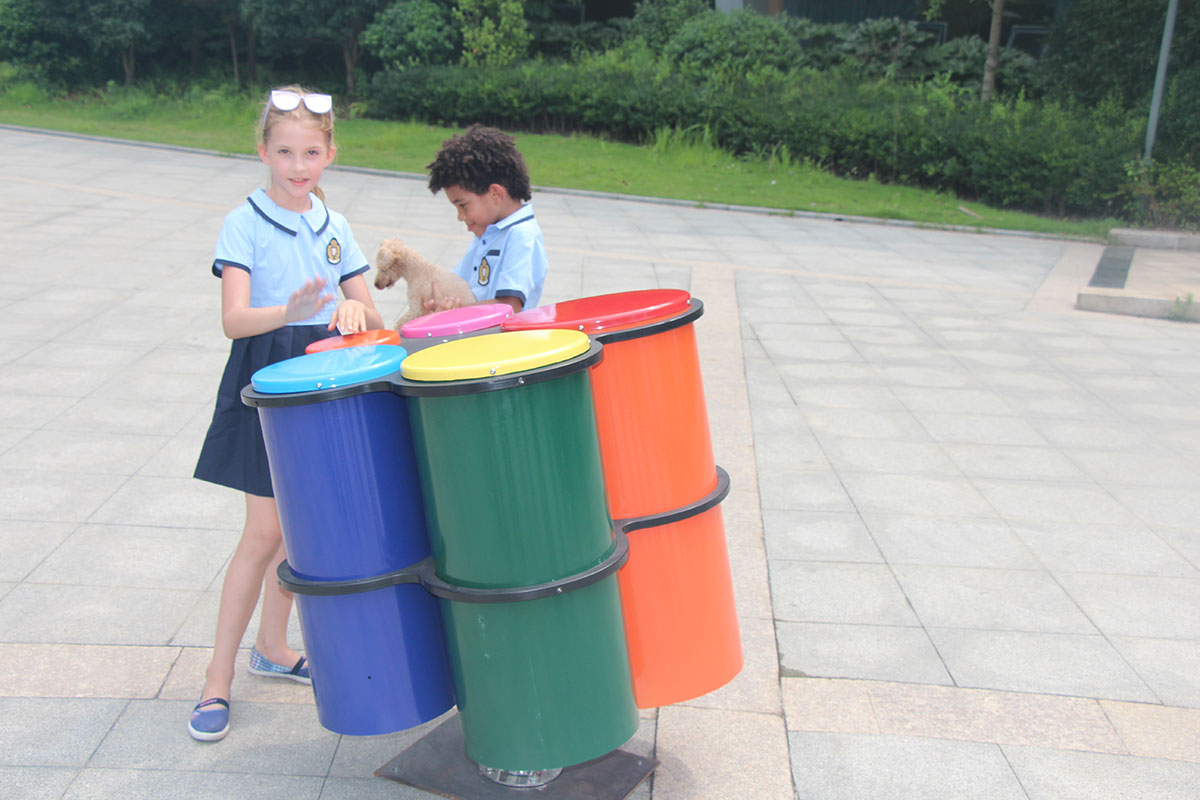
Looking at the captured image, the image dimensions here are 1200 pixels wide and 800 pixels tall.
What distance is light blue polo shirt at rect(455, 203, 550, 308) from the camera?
10.0 feet

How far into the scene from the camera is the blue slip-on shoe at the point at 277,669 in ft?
9.73

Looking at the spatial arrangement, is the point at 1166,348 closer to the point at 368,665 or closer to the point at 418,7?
the point at 368,665

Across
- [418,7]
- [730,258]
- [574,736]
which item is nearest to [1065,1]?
[418,7]

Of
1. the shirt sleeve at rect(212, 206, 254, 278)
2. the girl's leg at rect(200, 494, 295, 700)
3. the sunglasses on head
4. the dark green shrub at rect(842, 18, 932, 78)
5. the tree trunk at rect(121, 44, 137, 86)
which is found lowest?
the girl's leg at rect(200, 494, 295, 700)

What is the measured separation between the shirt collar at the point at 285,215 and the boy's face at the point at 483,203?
0.49m

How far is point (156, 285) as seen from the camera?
785 centimetres

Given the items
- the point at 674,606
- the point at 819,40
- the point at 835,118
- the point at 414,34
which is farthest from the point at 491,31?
the point at 674,606

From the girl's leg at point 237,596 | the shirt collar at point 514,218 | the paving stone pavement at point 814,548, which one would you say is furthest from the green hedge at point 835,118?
the girl's leg at point 237,596

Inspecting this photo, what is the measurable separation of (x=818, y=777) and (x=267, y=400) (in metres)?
1.69

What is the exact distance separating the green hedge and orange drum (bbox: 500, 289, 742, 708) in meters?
13.8

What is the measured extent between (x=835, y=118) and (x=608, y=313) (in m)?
15.8

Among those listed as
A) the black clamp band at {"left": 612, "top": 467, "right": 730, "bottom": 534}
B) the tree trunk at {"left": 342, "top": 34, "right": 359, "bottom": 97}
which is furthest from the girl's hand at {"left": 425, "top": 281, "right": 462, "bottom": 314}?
the tree trunk at {"left": 342, "top": 34, "right": 359, "bottom": 97}

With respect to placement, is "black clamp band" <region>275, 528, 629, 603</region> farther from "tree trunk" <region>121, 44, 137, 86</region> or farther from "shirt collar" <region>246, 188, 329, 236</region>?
"tree trunk" <region>121, 44, 137, 86</region>

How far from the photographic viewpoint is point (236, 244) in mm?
2580
